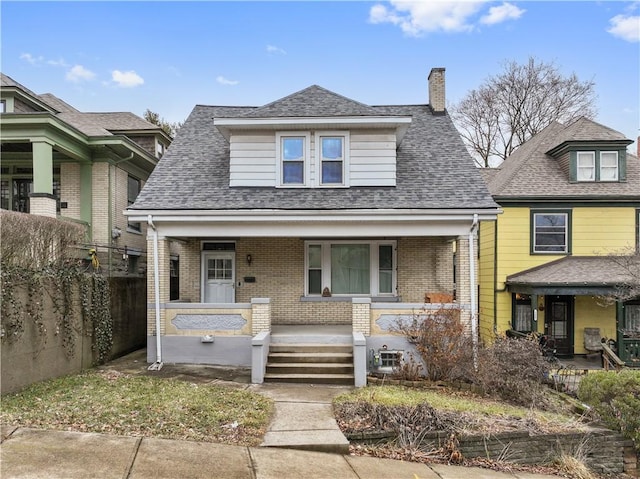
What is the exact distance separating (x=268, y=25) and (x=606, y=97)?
25.0 meters

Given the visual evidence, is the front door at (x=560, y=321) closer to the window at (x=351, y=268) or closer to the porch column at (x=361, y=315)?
the window at (x=351, y=268)

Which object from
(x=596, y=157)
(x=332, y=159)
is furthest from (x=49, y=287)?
(x=596, y=157)

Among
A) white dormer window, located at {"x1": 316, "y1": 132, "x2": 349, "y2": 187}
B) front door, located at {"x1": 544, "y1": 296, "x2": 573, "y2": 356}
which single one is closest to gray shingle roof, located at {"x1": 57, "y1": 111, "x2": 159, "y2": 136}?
white dormer window, located at {"x1": 316, "y1": 132, "x2": 349, "y2": 187}

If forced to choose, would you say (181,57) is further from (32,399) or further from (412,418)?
(412,418)

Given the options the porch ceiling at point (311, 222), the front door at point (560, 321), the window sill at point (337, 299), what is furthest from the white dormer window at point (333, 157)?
the front door at point (560, 321)

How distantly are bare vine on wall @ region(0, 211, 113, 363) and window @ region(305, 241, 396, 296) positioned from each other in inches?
215

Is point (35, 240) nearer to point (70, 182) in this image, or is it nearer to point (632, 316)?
point (70, 182)

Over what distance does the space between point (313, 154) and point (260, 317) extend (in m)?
4.45

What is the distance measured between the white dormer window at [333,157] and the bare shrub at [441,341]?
4.09 meters

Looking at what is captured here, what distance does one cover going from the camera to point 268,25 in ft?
40.1

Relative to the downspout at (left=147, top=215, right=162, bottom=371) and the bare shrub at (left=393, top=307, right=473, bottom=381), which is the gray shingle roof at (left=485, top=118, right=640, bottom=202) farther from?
the downspout at (left=147, top=215, right=162, bottom=371)

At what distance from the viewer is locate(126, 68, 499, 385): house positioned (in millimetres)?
11031

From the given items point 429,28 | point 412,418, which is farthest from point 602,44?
point 412,418

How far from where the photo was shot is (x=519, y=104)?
3084 cm
